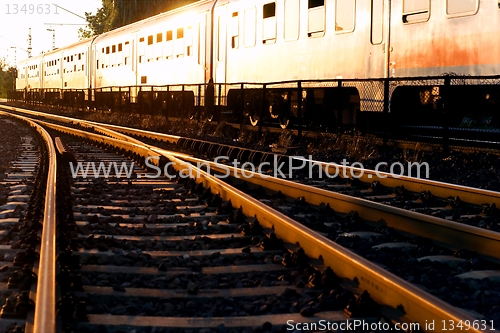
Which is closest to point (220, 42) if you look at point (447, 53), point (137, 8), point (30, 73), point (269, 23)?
point (269, 23)

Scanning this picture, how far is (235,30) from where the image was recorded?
18.1 m

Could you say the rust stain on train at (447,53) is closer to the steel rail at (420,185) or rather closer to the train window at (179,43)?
the steel rail at (420,185)

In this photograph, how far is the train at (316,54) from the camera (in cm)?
1054

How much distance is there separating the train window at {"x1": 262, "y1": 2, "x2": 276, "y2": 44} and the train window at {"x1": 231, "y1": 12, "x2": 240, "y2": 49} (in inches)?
65.1

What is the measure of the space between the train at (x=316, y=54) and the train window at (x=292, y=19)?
21mm

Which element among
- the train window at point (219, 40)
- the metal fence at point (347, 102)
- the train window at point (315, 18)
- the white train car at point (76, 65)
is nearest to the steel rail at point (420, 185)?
the metal fence at point (347, 102)

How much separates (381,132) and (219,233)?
25.4 feet

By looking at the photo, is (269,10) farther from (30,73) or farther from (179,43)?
(30,73)

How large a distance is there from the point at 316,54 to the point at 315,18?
2.34 feet

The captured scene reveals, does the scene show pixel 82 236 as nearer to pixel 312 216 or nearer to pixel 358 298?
pixel 312 216

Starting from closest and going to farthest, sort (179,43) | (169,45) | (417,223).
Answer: (417,223)
(179,43)
(169,45)

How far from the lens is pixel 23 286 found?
4.05 metres

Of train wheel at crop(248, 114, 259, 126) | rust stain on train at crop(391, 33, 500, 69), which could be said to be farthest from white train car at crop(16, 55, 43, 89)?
rust stain on train at crop(391, 33, 500, 69)

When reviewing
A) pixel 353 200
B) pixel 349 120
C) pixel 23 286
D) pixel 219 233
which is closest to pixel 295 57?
pixel 349 120
